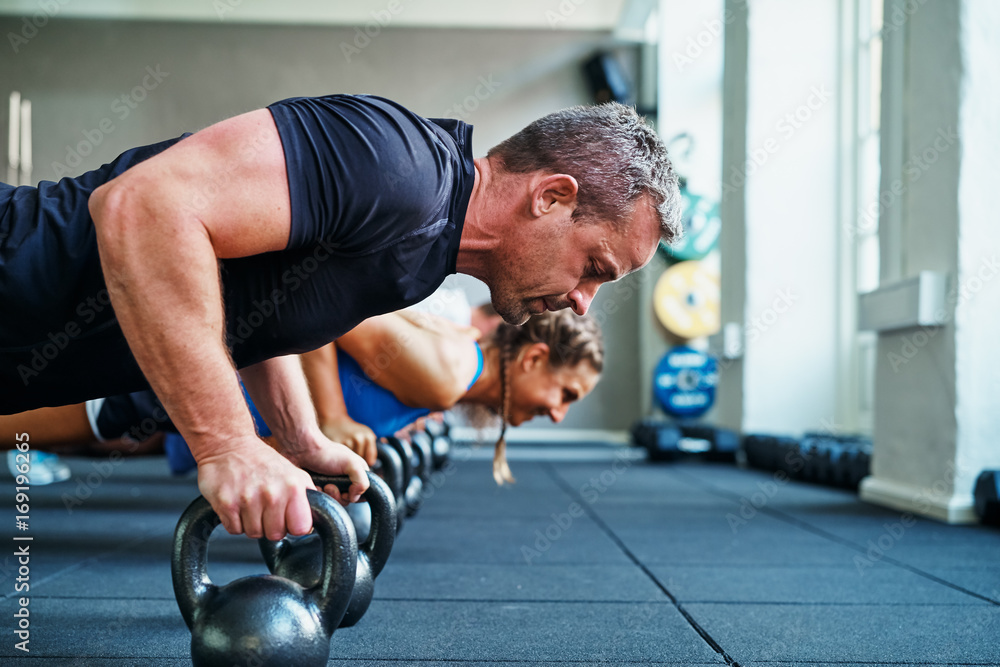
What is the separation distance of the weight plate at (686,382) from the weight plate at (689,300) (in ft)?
0.81

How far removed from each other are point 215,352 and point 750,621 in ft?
3.48

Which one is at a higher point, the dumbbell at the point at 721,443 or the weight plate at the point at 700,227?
the weight plate at the point at 700,227

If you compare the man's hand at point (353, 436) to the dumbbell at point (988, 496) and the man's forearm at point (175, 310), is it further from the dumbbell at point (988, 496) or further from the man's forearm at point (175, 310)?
the dumbbell at point (988, 496)

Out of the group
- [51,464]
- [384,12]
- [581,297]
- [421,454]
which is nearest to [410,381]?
[421,454]

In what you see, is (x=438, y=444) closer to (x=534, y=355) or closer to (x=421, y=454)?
(x=421, y=454)

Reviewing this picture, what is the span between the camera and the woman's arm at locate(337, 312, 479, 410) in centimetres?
207

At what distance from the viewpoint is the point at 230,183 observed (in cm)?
88

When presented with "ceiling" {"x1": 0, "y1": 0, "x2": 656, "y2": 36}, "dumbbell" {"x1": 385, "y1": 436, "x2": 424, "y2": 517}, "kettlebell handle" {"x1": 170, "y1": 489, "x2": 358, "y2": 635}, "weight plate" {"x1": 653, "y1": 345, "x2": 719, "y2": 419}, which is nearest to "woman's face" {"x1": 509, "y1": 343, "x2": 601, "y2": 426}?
"dumbbell" {"x1": 385, "y1": 436, "x2": 424, "y2": 517}

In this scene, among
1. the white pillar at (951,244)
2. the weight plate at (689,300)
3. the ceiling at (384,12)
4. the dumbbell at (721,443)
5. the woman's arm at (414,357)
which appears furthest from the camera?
the ceiling at (384,12)

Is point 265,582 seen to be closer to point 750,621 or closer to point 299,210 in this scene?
point 299,210

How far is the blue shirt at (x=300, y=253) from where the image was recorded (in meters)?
0.95

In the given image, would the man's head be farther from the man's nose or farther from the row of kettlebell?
the row of kettlebell

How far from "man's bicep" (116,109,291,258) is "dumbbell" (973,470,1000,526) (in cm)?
232

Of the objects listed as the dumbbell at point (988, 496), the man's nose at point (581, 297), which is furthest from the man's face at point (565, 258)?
the dumbbell at point (988, 496)
